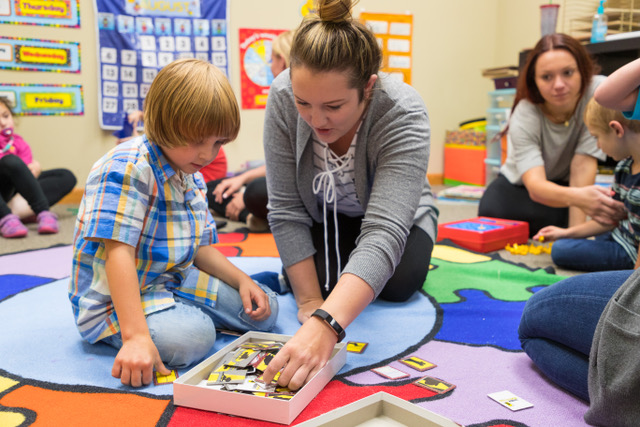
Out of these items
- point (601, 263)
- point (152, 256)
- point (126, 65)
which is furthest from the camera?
point (126, 65)

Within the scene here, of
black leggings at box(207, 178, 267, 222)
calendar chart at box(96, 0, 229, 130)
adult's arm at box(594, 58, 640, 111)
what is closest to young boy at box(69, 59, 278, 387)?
adult's arm at box(594, 58, 640, 111)

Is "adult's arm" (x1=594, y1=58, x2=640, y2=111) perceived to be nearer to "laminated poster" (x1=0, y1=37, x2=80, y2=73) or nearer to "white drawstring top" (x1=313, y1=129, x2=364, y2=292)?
"white drawstring top" (x1=313, y1=129, x2=364, y2=292)

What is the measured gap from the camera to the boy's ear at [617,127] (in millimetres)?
1421

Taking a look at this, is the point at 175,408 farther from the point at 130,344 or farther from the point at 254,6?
the point at 254,6

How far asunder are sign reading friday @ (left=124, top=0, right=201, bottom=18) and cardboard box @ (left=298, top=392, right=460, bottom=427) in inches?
113

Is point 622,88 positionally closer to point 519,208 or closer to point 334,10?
point 334,10

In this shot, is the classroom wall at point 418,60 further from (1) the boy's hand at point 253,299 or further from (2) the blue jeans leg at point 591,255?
(1) the boy's hand at point 253,299

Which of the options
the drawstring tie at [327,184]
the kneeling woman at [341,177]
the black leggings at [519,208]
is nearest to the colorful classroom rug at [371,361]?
the kneeling woman at [341,177]

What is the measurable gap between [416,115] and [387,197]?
218 millimetres

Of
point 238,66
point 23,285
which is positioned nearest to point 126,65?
point 238,66

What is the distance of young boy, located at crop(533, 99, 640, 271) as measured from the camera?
1.44 meters

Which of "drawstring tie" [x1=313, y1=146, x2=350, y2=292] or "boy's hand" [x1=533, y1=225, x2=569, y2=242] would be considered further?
"boy's hand" [x1=533, y1=225, x2=569, y2=242]

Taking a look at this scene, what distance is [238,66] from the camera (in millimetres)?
3303

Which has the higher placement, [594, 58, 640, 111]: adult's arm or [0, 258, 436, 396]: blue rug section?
[594, 58, 640, 111]: adult's arm
